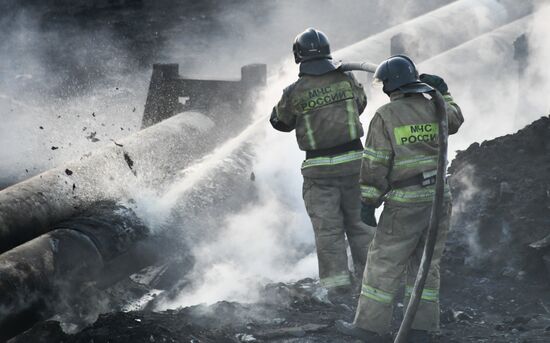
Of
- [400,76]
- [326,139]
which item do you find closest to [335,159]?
[326,139]

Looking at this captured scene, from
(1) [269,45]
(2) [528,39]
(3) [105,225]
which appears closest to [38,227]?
(3) [105,225]

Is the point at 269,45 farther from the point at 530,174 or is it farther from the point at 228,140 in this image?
the point at 530,174

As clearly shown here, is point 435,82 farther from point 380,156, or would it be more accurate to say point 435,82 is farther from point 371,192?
point 371,192

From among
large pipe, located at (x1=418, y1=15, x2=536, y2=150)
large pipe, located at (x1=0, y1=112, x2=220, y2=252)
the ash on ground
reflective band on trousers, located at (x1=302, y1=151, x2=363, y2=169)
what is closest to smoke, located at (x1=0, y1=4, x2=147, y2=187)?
large pipe, located at (x1=0, y1=112, x2=220, y2=252)

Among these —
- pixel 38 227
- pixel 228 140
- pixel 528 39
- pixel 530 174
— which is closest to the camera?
pixel 38 227

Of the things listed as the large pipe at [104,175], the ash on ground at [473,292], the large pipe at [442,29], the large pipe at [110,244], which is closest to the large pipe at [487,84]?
the large pipe at [442,29]

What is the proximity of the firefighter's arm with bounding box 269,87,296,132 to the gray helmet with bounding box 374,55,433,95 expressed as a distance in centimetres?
92

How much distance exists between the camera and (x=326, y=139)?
18.0ft

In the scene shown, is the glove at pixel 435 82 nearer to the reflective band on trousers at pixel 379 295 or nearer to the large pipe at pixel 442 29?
the reflective band on trousers at pixel 379 295

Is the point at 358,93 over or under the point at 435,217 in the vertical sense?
over

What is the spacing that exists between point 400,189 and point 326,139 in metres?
0.91

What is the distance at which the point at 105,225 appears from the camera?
21.1ft

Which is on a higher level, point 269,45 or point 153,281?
point 269,45

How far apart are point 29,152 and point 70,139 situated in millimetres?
1009
